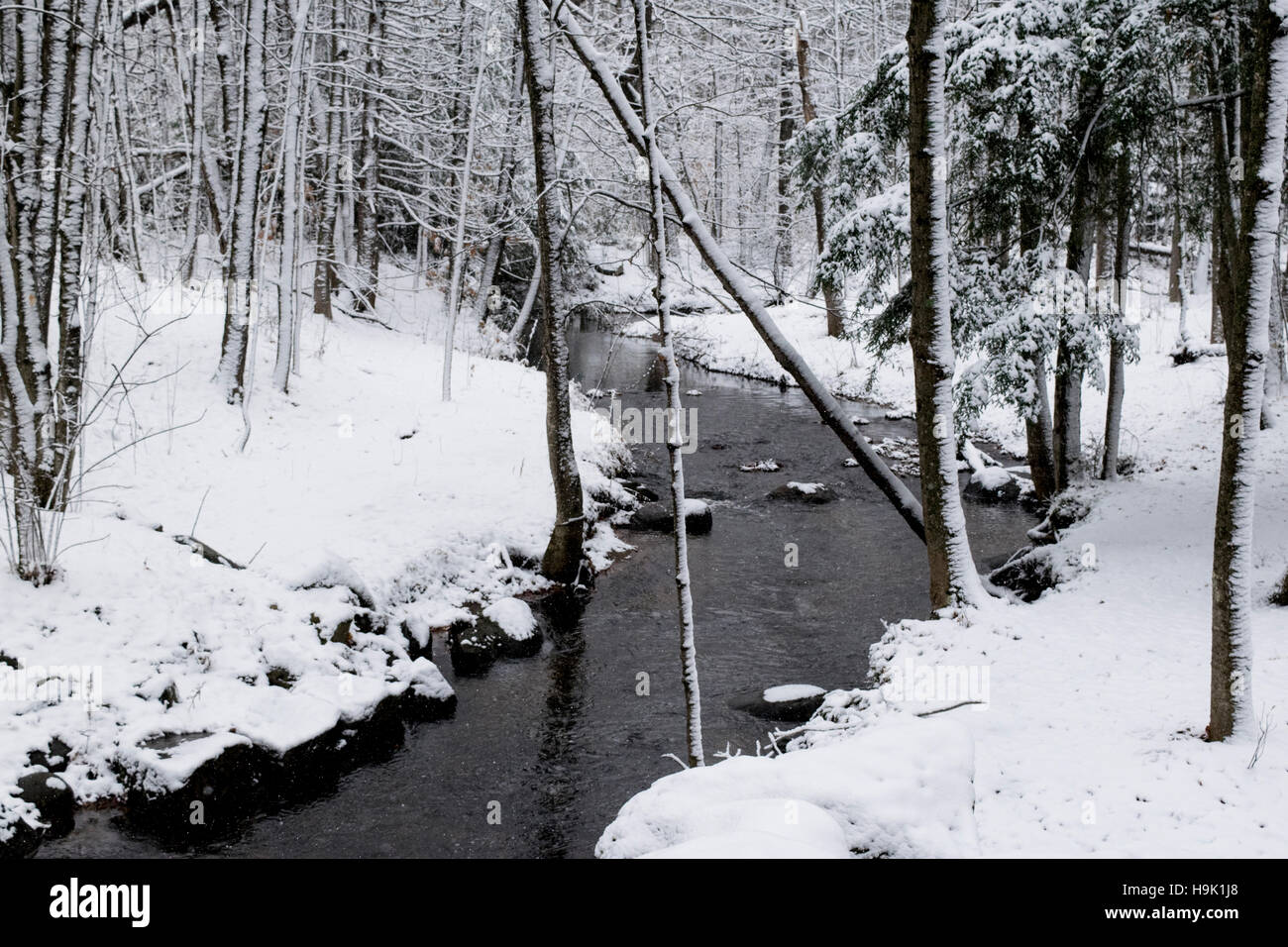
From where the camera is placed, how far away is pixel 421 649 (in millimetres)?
9750

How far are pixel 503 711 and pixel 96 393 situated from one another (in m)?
6.74

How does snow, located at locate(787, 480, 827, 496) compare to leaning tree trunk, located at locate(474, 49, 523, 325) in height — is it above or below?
below

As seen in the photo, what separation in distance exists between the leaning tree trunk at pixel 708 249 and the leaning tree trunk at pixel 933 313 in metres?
0.66

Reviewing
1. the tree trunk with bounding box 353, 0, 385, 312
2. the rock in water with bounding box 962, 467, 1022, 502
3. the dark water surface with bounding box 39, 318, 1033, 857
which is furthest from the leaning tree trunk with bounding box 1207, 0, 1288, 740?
the tree trunk with bounding box 353, 0, 385, 312

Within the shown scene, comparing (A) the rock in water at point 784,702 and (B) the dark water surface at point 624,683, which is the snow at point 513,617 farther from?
(A) the rock in water at point 784,702

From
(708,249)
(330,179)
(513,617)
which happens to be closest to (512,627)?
(513,617)

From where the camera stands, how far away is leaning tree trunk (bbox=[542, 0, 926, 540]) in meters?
5.67

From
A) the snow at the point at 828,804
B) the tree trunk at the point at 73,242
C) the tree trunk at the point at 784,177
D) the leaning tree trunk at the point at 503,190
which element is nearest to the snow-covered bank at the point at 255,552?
the tree trunk at the point at 73,242

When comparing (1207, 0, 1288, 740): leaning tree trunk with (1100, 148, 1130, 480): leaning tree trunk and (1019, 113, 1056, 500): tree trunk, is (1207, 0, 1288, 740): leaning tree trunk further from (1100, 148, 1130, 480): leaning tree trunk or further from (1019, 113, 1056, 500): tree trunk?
(1100, 148, 1130, 480): leaning tree trunk

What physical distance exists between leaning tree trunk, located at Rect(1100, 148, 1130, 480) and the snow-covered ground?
0.55m

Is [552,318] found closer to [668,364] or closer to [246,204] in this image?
[246,204]

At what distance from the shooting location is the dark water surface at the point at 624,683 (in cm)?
657

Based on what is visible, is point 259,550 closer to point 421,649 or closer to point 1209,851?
point 421,649
